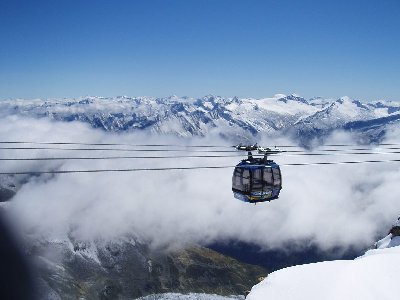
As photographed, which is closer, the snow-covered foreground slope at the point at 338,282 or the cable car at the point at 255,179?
the snow-covered foreground slope at the point at 338,282

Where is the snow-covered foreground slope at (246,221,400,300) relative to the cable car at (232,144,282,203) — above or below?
below

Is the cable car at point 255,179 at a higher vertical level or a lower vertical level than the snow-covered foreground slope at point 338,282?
higher

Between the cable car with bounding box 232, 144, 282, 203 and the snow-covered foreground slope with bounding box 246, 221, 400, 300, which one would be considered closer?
the snow-covered foreground slope with bounding box 246, 221, 400, 300

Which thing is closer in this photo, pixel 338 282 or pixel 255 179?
pixel 338 282

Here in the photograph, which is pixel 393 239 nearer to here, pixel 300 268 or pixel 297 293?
pixel 300 268

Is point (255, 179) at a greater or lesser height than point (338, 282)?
greater
